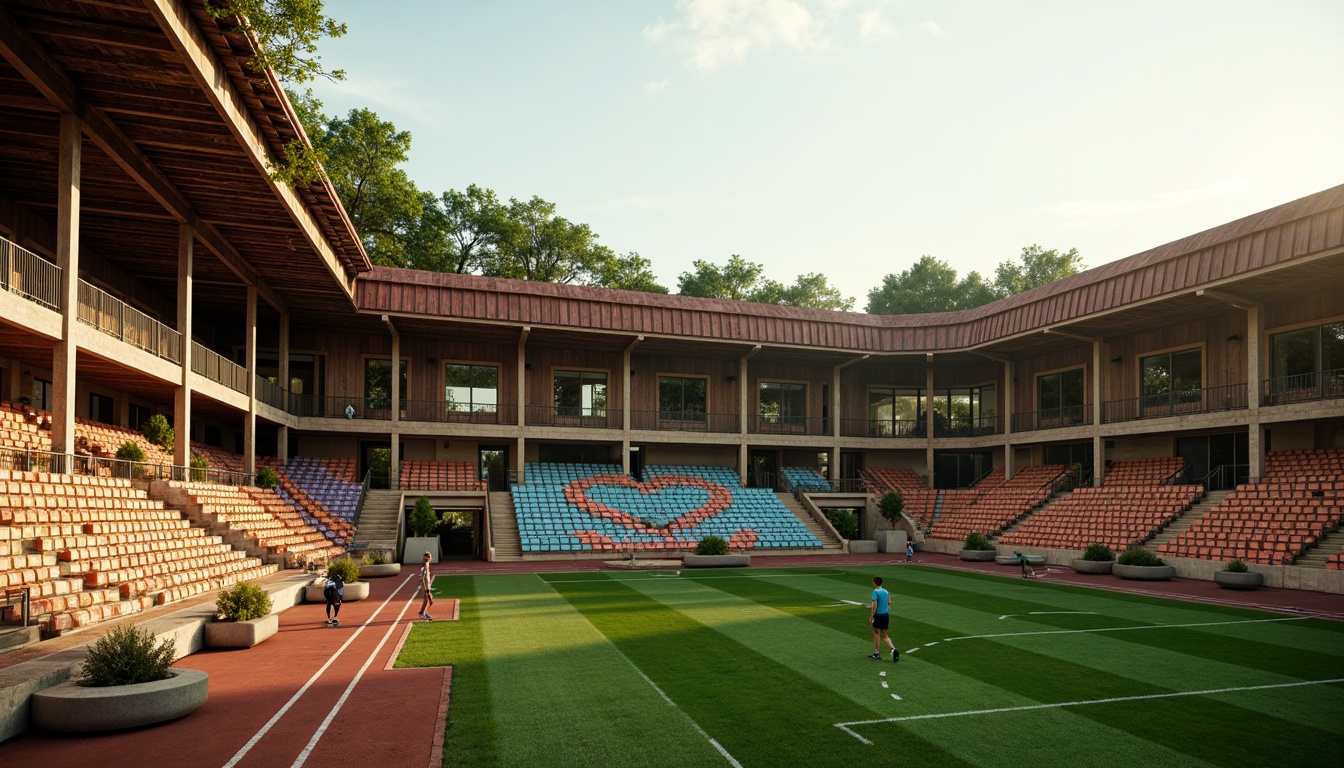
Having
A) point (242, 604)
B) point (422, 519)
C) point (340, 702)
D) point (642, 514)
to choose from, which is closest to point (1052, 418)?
point (642, 514)

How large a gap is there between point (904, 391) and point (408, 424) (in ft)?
92.5

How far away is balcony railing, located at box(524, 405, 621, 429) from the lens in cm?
4244

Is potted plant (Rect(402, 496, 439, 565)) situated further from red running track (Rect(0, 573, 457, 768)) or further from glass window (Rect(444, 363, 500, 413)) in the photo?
red running track (Rect(0, 573, 457, 768))

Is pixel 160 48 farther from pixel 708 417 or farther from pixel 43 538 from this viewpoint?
pixel 708 417

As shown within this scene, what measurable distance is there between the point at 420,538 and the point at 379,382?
34.5 feet

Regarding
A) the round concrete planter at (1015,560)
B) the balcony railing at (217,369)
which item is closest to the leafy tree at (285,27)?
the balcony railing at (217,369)

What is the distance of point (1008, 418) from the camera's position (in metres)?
43.4

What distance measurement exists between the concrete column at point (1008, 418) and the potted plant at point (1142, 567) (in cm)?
1484

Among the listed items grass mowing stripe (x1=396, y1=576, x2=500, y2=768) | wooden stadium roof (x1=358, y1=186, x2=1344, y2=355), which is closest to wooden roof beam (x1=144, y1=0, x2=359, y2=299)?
grass mowing stripe (x1=396, y1=576, x2=500, y2=768)

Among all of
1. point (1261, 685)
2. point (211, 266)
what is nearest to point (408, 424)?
point (211, 266)

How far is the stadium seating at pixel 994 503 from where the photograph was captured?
3891 centimetres

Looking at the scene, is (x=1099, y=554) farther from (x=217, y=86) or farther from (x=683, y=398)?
(x=217, y=86)

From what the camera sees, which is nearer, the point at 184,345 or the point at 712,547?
the point at 184,345

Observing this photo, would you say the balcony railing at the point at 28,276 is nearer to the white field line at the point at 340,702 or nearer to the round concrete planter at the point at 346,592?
the round concrete planter at the point at 346,592
